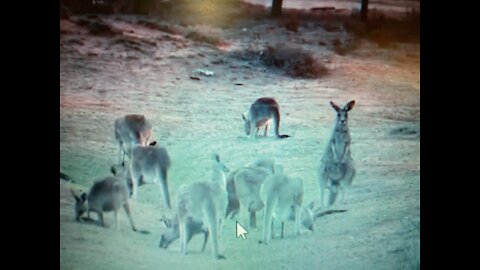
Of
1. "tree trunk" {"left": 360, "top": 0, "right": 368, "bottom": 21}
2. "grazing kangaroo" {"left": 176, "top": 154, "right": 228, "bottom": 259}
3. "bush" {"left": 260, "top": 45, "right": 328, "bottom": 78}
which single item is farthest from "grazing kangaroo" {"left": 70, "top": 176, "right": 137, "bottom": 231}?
"tree trunk" {"left": 360, "top": 0, "right": 368, "bottom": 21}

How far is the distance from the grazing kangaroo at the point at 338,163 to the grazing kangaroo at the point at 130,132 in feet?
2.59

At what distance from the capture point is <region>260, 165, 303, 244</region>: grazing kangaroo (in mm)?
3154

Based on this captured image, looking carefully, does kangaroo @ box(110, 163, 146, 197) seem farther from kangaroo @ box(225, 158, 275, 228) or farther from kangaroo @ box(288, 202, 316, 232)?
kangaroo @ box(288, 202, 316, 232)

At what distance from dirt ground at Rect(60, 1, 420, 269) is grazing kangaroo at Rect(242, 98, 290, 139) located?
0.03 metres

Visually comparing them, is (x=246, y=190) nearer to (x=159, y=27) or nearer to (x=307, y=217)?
(x=307, y=217)

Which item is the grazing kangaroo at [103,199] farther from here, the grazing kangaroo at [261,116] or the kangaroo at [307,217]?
the kangaroo at [307,217]

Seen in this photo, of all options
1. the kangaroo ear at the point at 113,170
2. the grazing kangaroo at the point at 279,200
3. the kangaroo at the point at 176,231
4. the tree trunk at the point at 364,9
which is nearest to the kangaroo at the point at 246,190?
the grazing kangaroo at the point at 279,200

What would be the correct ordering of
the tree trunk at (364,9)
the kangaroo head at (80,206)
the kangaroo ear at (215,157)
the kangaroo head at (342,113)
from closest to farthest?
the kangaroo head at (80,206) → the kangaroo ear at (215,157) → the kangaroo head at (342,113) → the tree trunk at (364,9)

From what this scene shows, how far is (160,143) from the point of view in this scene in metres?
3.17

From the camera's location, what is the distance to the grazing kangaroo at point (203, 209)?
3.07 m

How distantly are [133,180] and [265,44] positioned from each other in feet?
2.82
